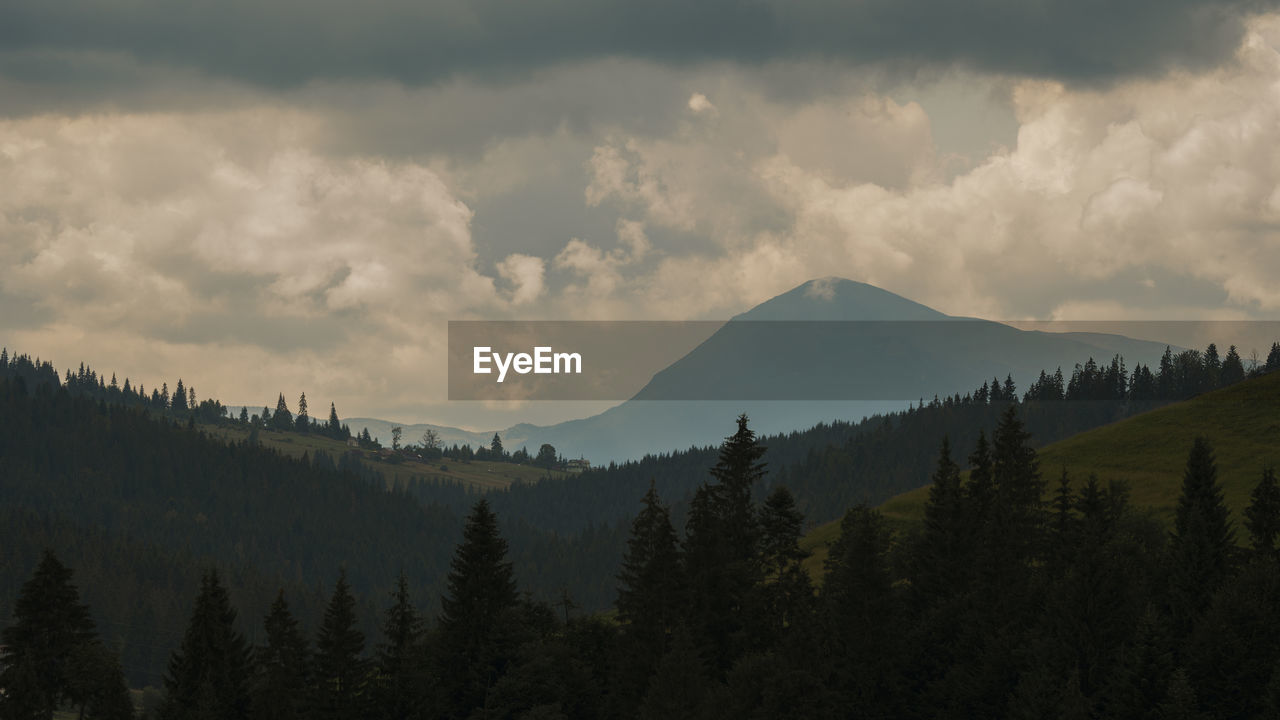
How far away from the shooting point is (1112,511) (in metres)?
110

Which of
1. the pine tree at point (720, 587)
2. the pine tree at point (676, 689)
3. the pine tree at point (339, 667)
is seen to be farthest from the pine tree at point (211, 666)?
the pine tree at point (720, 587)

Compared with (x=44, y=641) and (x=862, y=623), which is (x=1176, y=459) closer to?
(x=862, y=623)

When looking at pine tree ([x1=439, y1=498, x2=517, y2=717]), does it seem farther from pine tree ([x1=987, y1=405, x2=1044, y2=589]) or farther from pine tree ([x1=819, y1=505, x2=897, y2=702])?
pine tree ([x1=987, y1=405, x2=1044, y2=589])

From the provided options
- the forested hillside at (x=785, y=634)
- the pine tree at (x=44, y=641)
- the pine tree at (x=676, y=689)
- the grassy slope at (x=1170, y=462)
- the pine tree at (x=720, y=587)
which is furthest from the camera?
the grassy slope at (x=1170, y=462)

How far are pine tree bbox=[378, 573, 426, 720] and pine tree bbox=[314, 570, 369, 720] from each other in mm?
A: 1895

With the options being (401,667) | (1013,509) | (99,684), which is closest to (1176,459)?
(1013,509)

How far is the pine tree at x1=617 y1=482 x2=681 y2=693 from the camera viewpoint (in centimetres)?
9231

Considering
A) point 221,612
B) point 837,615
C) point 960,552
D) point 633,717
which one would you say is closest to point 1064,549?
point 960,552

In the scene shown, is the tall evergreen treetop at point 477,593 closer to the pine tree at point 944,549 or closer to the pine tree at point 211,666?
the pine tree at point 211,666

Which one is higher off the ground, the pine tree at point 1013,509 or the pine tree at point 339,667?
the pine tree at point 1013,509

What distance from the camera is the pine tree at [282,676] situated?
93250 mm

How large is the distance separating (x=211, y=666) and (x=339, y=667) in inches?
613

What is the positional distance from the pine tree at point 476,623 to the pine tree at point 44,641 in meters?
30.6

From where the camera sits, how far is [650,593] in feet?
307
